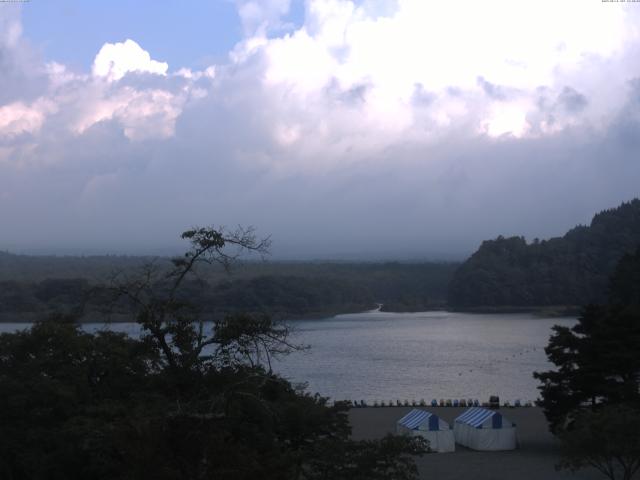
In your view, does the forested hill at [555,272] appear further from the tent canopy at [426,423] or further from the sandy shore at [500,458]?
the tent canopy at [426,423]

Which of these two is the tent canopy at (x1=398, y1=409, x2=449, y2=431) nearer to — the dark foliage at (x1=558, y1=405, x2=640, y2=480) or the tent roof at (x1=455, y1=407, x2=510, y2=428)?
the tent roof at (x1=455, y1=407, x2=510, y2=428)

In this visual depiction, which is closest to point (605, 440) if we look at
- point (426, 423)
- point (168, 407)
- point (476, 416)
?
point (426, 423)

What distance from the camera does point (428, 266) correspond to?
102812 mm

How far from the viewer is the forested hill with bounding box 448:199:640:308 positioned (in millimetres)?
74188

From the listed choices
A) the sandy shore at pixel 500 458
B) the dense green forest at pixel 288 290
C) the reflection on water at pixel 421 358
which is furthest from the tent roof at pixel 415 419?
the dense green forest at pixel 288 290

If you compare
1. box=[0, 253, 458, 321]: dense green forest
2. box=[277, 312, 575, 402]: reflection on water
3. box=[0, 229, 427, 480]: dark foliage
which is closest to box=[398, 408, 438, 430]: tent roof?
box=[277, 312, 575, 402]: reflection on water

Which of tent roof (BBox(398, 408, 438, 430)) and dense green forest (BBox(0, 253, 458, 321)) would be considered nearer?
tent roof (BBox(398, 408, 438, 430))

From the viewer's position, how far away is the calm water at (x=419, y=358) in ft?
98.4

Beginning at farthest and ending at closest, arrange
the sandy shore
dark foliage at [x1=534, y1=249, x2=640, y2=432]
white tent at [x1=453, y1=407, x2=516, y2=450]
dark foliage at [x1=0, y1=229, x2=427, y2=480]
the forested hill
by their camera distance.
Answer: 1. the forested hill
2. white tent at [x1=453, y1=407, x2=516, y2=450]
3. dark foliage at [x1=534, y1=249, x2=640, y2=432]
4. the sandy shore
5. dark foliage at [x1=0, y1=229, x2=427, y2=480]

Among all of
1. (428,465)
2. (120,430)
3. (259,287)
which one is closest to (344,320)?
(259,287)

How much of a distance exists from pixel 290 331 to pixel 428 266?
95.6 m

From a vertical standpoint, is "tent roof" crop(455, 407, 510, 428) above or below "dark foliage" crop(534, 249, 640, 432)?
below

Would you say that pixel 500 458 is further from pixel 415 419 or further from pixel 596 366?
pixel 596 366

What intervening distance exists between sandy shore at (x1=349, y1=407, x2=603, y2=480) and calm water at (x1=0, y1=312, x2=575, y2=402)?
9.45ft
